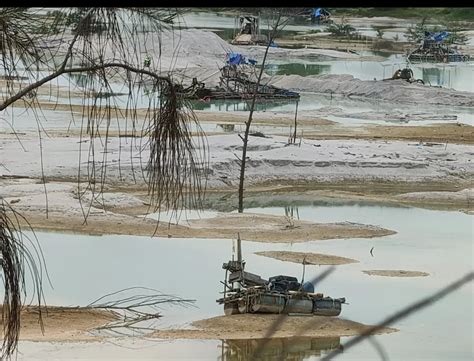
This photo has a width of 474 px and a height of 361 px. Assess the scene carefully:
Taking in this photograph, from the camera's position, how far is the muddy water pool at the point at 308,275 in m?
6.11

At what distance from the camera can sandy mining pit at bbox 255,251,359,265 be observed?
7309 mm

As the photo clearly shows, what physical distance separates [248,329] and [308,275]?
782mm

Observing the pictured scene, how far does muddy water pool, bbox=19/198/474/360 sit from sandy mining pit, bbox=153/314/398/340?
76 mm

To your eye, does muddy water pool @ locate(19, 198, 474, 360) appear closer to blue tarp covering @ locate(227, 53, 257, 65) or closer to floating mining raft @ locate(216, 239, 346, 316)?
floating mining raft @ locate(216, 239, 346, 316)

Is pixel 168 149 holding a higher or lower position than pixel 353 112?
higher

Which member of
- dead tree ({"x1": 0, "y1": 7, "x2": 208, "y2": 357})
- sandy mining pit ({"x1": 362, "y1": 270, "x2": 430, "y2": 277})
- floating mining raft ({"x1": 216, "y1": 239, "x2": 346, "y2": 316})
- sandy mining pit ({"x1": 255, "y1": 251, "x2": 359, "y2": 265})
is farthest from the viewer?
sandy mining pit ({"x1": 255, "y1": 251, "x2": 359, "y2": 265})

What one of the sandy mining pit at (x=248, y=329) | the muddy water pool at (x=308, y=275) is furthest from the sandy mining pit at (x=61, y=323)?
the sandy mining pit at (x=248, y=329)

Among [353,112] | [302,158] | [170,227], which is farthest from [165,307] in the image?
[353,112]

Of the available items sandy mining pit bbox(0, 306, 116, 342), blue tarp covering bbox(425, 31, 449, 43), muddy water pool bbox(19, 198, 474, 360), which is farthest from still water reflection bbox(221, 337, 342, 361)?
blue tarp covering bbox(425, 31, 449, 43)

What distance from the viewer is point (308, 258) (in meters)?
7.43

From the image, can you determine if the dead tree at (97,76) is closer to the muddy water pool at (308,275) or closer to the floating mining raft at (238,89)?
the muddy water pool at (308,275)

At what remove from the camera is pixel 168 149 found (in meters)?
0.99
